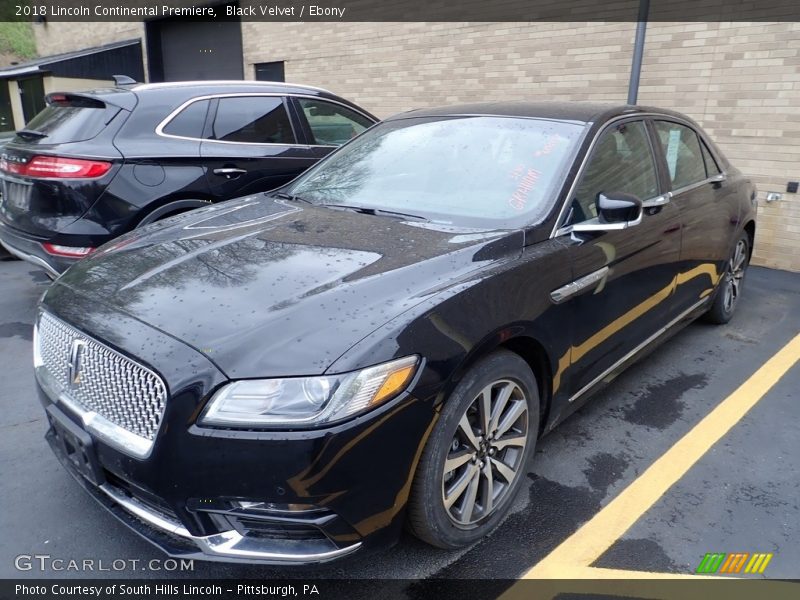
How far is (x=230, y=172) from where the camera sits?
499 cm

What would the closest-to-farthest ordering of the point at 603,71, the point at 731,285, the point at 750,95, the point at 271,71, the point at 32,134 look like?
the point at 32,134 → the point at 731,285 → the point at 750,95 → the point at 603,71 → the point at 271,71

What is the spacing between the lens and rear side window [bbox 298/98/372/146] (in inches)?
228

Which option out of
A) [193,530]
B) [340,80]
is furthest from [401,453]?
[340,80]

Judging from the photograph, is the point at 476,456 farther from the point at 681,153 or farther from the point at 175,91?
the point at 175,91

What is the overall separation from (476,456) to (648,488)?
3.43 ft

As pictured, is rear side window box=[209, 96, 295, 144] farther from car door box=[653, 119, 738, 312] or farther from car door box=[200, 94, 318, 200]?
car door box=[653, 119, 738, 312]

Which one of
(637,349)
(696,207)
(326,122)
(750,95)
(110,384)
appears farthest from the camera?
(750,95)

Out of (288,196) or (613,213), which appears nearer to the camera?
(613,213)

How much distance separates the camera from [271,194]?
3652 millimetres

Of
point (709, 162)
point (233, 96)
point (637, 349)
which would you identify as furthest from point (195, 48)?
point (637, 349)

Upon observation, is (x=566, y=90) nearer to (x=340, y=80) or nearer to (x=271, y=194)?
(x=340, y=80)

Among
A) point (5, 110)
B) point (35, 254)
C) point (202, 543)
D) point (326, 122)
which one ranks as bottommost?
point (202, 543)

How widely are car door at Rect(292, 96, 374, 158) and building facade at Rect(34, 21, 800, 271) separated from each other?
2.98m

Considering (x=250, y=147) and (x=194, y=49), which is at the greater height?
(x=194, y=49)
